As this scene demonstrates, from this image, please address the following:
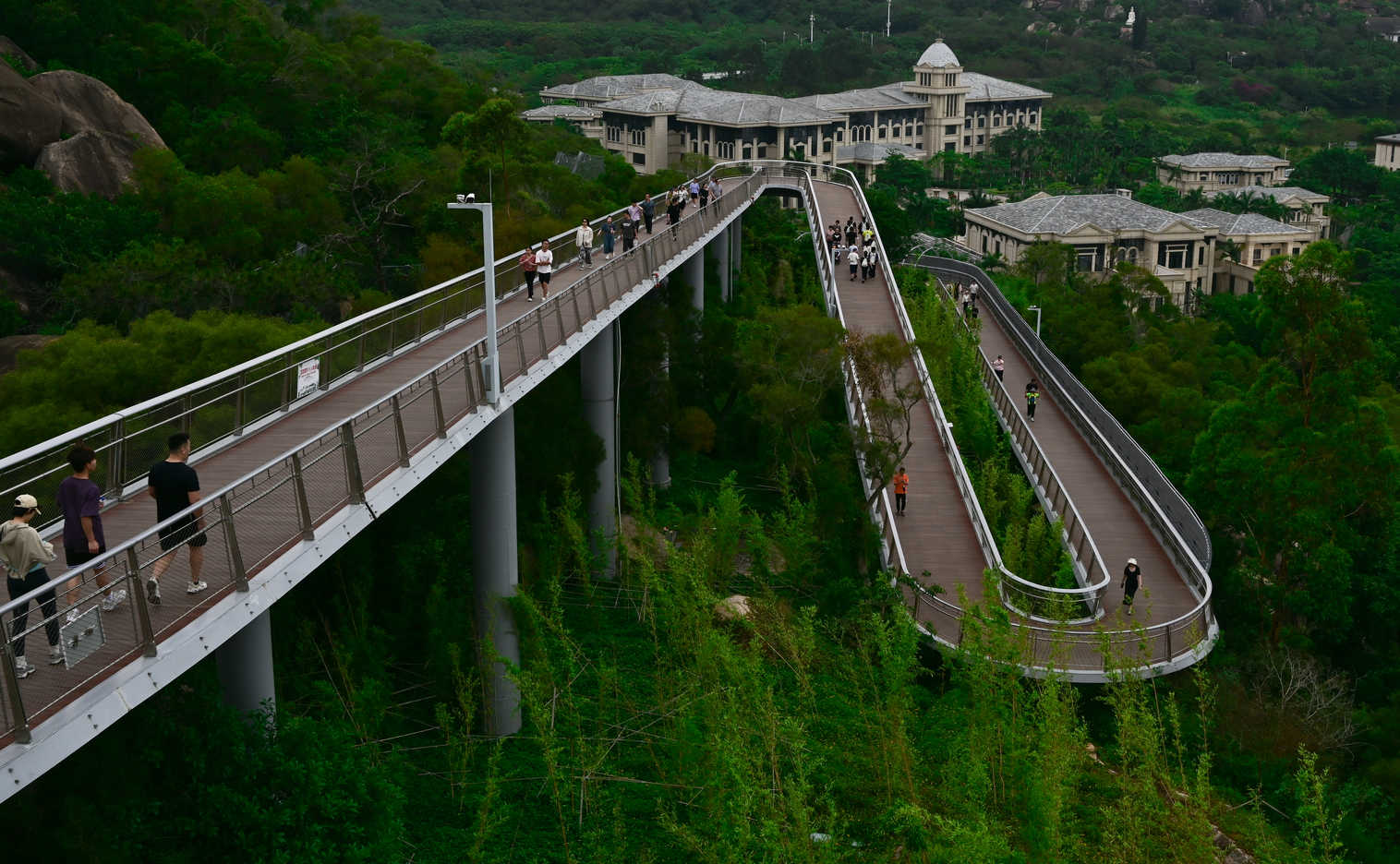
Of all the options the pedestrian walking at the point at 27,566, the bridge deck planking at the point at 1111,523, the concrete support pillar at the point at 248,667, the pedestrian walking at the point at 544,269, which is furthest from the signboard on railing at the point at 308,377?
the bridge deck planking at the point at 1111,523

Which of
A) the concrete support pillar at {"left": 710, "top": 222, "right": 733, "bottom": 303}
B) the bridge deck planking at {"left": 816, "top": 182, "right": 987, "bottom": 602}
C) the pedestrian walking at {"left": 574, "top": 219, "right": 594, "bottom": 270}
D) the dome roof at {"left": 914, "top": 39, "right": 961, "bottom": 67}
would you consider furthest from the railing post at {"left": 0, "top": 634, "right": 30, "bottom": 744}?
the dome roof at {"left": 914, "top": 39, "right": 961, "bottom": 67}

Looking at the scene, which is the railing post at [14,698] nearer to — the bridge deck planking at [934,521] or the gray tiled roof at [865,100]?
the bridge deck planking at [934,521]

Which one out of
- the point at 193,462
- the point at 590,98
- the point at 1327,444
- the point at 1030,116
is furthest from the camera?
the point at 1030,116

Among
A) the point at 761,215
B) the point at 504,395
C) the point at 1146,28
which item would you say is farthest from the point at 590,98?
the point at 504,395

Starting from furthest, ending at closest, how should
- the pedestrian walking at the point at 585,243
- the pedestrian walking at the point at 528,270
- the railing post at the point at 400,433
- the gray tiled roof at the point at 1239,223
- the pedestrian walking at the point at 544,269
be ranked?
the gray tiled roof at the point at 1239,223
the pedestrian walking at the point at 585,243
the pedestrian walking at the point at 528,270
the pedestrian walking at the point at 544,269
the railing post at the point at 400,433

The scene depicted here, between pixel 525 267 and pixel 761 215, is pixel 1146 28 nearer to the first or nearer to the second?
pixel 761 215

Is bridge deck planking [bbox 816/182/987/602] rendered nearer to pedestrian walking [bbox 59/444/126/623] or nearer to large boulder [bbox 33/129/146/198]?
pedestrian walking [bbox 59/444/126/623]
